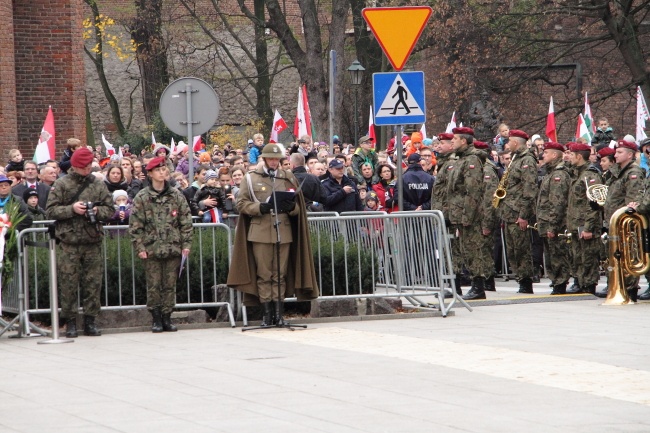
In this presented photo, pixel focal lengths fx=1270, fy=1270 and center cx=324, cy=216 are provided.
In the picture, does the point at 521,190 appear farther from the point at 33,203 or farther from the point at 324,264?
the point at 33,203

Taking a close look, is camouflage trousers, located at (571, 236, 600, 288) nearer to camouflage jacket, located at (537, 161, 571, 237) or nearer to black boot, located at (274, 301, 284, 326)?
camouflage jacket, located at (537, 161, 571, 237)

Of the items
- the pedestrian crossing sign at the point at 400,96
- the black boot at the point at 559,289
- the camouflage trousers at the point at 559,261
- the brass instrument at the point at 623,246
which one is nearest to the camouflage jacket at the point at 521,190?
the camouflage trousers at the point at 559,261

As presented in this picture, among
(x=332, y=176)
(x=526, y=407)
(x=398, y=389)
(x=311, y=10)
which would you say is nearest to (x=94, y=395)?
(x=398, y=389)

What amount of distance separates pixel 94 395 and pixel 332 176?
8.55 m

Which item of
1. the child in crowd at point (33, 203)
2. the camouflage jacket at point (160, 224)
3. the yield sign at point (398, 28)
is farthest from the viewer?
the child in crowd at point (33, 203)

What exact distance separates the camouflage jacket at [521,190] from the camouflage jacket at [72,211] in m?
6.13

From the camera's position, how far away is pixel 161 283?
13117 millimetres

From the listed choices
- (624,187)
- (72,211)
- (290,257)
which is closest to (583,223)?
(624,187)

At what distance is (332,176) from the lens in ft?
56.0

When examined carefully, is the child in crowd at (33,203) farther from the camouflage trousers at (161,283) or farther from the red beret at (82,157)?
the camouflage trousers at (161,283)

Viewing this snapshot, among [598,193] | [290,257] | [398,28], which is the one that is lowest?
[290,257]

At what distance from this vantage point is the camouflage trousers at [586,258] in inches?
642

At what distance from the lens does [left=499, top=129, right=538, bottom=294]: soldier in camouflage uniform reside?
665 inches

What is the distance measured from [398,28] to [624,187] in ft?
12.3
